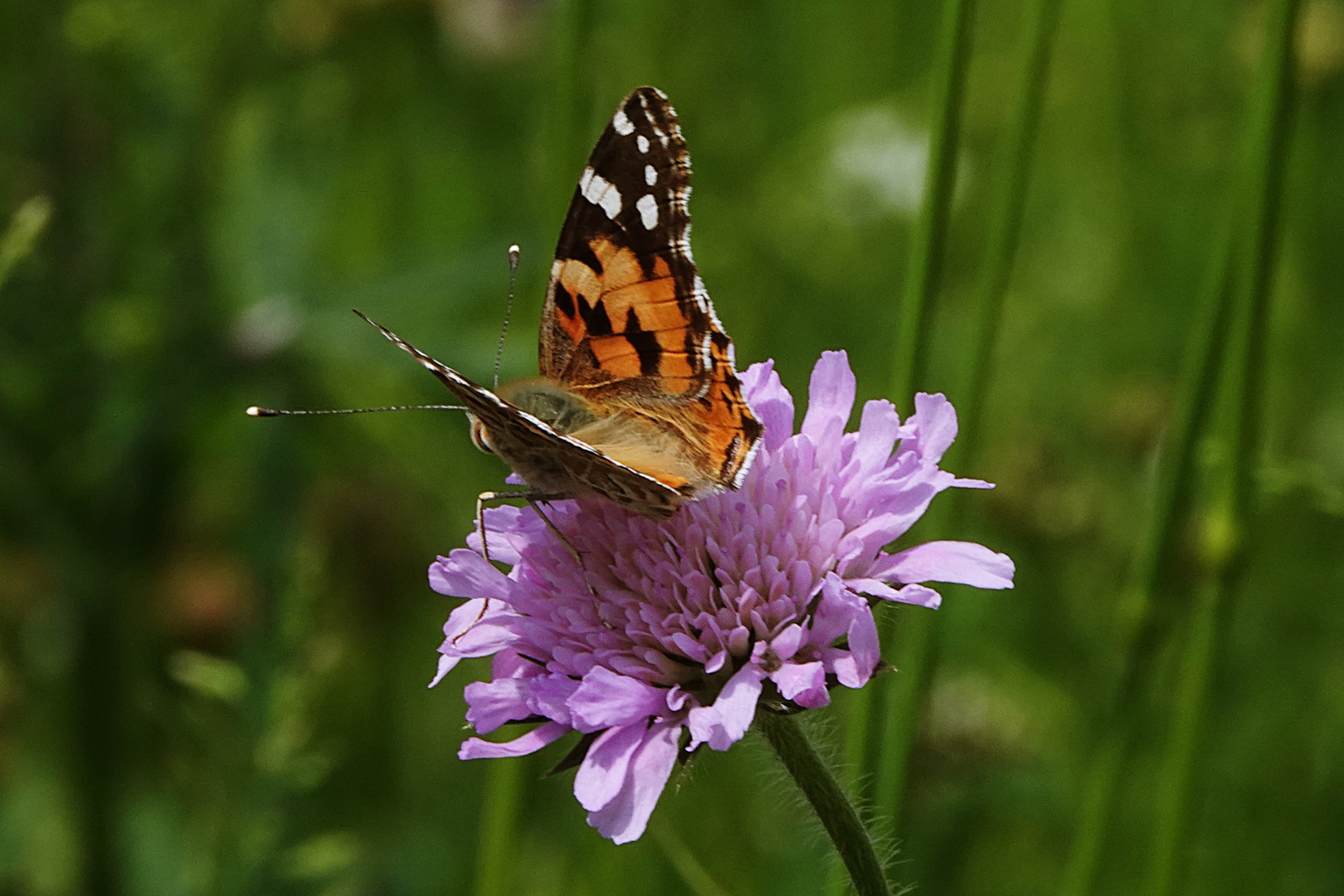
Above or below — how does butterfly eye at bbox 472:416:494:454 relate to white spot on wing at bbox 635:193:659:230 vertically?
below

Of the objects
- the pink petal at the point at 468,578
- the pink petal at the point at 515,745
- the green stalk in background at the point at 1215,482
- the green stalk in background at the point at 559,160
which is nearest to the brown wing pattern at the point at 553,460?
the pink petal at the point at 468,578

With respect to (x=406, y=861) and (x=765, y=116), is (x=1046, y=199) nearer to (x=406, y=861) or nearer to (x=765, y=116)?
(x=765, y=116)

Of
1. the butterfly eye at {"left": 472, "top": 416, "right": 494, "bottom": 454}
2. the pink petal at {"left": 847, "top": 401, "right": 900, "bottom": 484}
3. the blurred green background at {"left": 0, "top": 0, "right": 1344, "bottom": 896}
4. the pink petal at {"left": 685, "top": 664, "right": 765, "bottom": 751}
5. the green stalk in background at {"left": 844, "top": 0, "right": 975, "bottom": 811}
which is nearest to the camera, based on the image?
the pink petal at {"left": 685, "top": 664, "right": 765, "bottom": 751}

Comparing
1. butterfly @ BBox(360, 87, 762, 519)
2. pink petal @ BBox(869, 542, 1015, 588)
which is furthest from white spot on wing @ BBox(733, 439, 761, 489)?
pink petal @ BBox(869, 542, 1015, 588)

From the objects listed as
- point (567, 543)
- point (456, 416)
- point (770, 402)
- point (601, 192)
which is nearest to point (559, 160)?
point (601, 192)

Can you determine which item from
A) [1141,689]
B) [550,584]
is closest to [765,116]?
[1141,689]

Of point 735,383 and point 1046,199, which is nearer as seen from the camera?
point 735,383

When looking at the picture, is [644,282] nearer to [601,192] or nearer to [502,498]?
[601,192]

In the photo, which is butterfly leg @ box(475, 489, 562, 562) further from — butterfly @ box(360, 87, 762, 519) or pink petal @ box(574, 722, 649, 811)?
pink petal @ box(574, 722, 649, 811)
